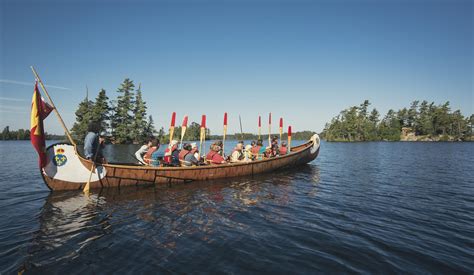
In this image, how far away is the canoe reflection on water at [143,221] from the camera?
5.02 meters

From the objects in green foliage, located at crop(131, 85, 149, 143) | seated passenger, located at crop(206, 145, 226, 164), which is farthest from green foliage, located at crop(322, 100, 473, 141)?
seated passenger, located at crop(206, 145, 226, 164)

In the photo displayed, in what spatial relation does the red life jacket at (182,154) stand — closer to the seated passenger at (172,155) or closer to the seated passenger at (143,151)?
the seated passenger at (172,155)

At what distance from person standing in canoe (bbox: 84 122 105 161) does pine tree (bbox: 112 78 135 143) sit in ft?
184

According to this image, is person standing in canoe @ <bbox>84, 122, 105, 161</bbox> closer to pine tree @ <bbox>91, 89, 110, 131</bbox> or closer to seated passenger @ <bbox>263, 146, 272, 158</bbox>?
seated passenger @ <bbox>263, 146, 272, 158</bbox>

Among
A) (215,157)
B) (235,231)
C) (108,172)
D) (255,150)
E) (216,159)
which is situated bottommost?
(235,231)

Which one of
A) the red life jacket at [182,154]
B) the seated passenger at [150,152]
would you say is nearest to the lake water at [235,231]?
the seated passenger at [150,152]

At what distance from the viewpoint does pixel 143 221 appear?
7023 mm

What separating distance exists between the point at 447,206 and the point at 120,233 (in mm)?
11378

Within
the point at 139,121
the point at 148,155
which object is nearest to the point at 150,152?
the point at 148,155

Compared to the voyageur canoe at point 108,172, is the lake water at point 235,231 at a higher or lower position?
lower

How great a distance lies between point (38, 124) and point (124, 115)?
58794 mm

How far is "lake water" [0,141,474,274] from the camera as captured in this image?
469cm

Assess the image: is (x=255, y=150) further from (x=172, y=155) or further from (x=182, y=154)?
(x=172, y=155)

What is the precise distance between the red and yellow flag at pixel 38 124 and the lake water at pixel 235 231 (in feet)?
6.33
